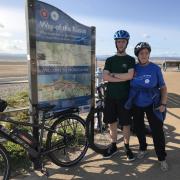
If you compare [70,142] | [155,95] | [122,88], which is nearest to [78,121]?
[70,142]

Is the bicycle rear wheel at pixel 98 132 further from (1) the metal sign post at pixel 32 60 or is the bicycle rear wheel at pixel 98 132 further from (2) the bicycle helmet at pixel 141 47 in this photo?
(2) the bicycle helmet at pixel 141 47

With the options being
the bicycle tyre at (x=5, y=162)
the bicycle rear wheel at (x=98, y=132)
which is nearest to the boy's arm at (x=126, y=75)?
the bicycle rear wheel at (x=98, y=132)

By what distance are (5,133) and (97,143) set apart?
8.01 ft

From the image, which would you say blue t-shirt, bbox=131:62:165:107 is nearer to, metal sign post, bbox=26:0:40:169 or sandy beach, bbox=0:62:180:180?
sandy beach, bbox=0:62:180:180

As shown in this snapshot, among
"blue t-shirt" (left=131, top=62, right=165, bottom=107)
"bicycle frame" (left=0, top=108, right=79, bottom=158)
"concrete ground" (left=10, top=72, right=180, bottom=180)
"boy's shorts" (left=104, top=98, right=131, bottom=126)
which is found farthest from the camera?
"boy's shorts" (left=104, top=98, right=131, bottom=126)

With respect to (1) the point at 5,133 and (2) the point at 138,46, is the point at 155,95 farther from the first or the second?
(1) the point at 5,133

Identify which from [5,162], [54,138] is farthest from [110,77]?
[5,162]

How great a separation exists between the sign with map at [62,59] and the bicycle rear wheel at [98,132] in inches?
10.8

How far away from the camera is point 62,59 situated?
5645 millimetres

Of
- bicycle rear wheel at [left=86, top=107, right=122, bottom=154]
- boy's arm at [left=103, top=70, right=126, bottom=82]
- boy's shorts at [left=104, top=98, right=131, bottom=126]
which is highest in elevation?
boy's arm at [left=103, top=70, right=126, bottom=82]

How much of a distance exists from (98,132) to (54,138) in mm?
1530

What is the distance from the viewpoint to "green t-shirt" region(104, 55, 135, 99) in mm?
5621

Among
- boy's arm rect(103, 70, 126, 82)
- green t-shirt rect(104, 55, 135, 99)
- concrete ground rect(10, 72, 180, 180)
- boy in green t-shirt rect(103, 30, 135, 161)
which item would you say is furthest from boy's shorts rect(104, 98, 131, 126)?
concrete ground rect(10, 72, 180, 180)

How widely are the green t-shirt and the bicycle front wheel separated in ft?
2.45
